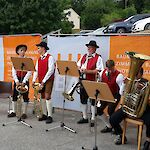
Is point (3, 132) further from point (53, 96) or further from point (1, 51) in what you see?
point (1, 51)

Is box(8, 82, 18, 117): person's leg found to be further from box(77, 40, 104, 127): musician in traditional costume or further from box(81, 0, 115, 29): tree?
box(81, 0, 115, 29): tree

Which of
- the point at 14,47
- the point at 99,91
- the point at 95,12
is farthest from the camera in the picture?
the point at 95,12

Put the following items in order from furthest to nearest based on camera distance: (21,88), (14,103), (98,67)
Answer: (14,103)
(21,88)
(98,67)

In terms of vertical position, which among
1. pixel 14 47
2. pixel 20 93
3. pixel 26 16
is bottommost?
pixel 20 93

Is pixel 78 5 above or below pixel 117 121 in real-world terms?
above

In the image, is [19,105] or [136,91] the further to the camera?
[19,105]

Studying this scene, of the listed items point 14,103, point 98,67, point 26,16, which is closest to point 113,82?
point 98,67

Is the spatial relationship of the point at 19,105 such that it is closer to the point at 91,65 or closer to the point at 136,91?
the point at 91,65

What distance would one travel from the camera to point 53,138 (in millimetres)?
7781

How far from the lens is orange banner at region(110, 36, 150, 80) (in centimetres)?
845

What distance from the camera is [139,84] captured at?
22.5 ft

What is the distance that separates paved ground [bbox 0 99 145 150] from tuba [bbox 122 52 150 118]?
0.80 meters

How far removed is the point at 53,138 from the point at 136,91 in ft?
6.47

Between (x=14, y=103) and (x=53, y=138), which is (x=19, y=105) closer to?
(x=14, y=103)
